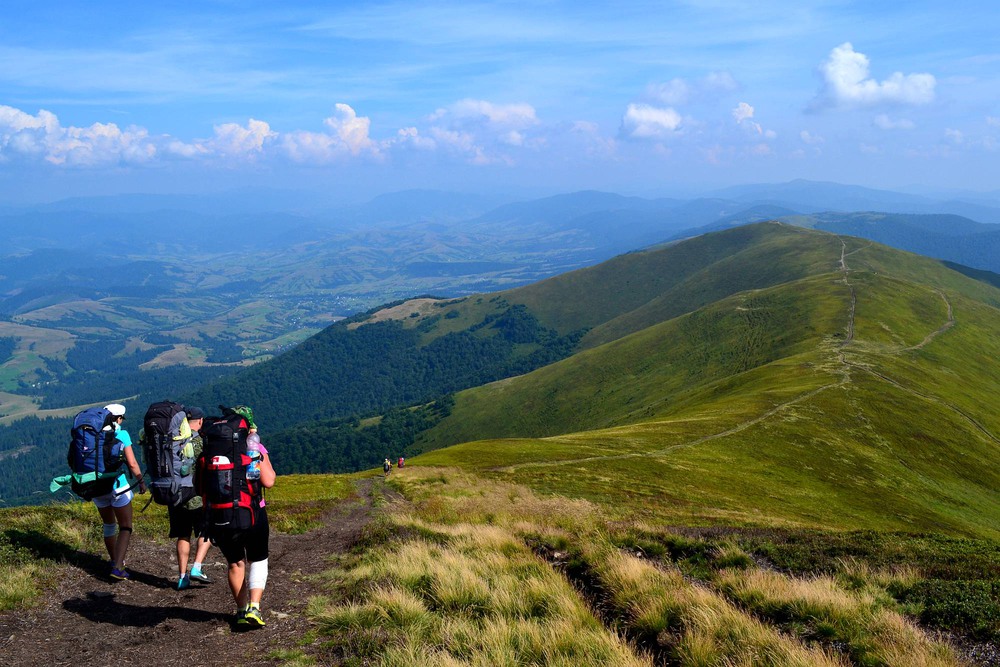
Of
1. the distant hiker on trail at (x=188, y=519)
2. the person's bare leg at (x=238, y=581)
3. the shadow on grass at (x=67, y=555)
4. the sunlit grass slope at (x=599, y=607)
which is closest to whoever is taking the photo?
the sunlit grass slope at (x=599, y=607)

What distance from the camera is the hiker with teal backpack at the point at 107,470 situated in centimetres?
1411

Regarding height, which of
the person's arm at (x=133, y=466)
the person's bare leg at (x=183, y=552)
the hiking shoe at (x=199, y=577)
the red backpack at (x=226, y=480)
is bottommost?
the hiking shoe at (x=199, y=577)

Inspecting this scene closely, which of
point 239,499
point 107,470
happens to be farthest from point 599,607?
A: point 107,470

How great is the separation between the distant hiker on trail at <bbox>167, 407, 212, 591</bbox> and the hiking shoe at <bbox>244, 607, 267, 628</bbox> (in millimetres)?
3420

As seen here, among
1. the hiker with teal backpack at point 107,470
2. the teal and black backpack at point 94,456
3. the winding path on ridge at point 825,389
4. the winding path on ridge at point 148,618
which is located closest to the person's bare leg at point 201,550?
the winding path on ridge at point 148,618

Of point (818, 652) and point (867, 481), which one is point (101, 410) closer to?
point (818, 652)

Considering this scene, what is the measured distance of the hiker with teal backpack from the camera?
14109 millimetres

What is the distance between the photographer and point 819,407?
76.3 meters

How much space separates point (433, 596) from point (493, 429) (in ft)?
507

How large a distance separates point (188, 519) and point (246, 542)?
4.18 meters

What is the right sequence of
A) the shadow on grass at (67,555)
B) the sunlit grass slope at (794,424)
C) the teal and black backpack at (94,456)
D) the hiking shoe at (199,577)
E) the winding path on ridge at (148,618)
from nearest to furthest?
the winding path on ridge at (148,618) → the teal and black backpack at (94,456) → the hiking shoe at (199,577) → the shadow on grass at (67,555) → the sunlit grass slope at (794,424)

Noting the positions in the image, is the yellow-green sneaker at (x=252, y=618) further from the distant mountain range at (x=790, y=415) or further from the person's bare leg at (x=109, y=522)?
the distant mountain range at (x=790, y=415)

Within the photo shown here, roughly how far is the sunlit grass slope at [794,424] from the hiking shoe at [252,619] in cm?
2541

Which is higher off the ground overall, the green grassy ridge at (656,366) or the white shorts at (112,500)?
the white shorts at (112,500)
